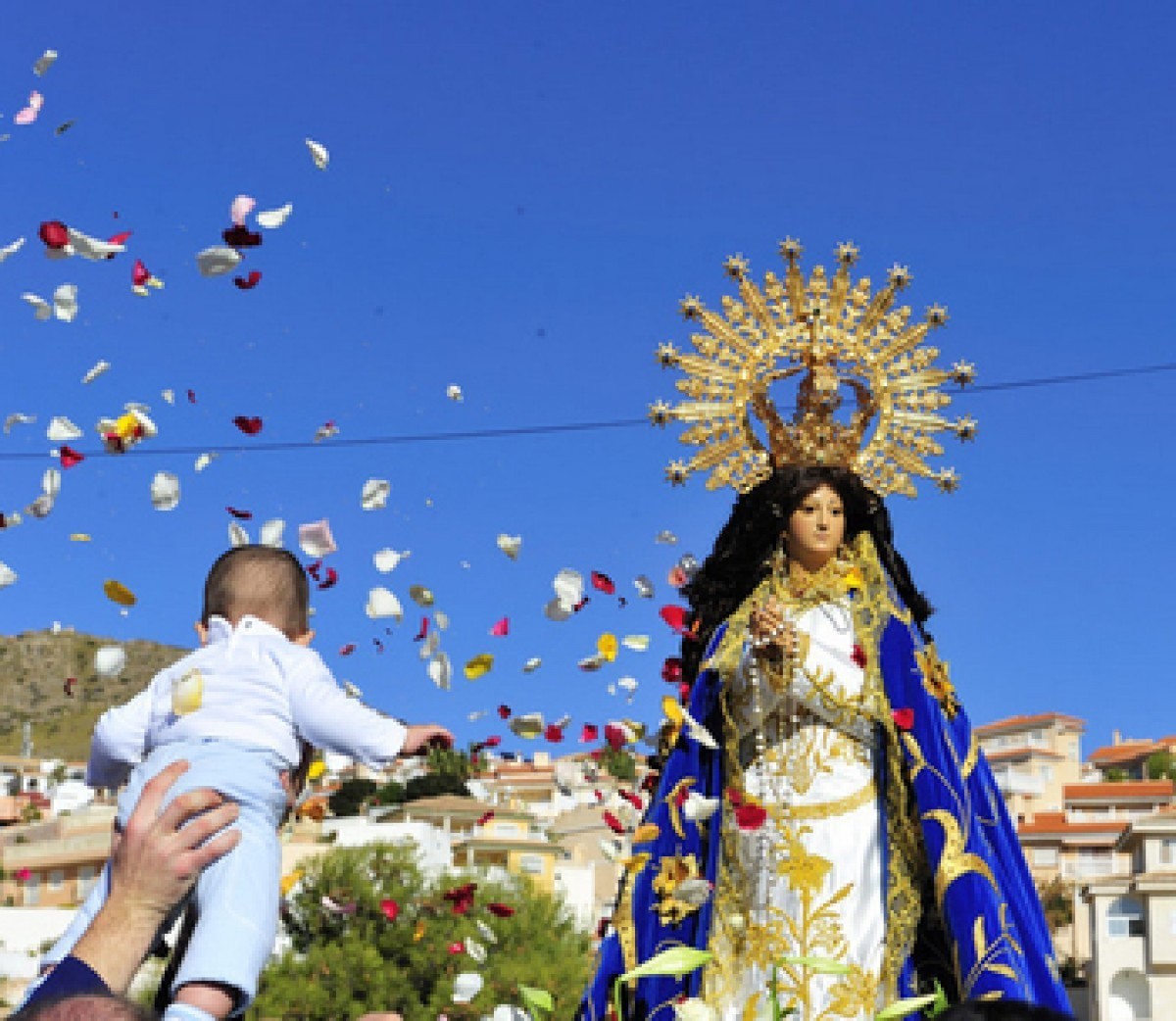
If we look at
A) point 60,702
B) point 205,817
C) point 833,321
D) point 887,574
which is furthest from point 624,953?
point 60,702

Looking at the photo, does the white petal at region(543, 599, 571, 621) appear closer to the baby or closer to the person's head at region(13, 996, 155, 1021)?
the baby

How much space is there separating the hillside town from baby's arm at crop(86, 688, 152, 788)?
2412 cm

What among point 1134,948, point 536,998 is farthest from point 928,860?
point 1134,948

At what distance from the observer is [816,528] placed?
7.93 metres

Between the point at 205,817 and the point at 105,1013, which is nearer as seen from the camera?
the point at 105,1013

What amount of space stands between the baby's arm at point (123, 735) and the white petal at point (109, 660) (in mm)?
418

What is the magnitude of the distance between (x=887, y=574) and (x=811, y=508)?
0.49 m

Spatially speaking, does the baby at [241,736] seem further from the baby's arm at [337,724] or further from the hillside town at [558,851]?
the hillside town at [558,851]

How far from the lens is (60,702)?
4646 inches

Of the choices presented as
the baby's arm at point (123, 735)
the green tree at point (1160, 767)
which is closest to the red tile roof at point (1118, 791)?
the green tree at point (1160, 767)

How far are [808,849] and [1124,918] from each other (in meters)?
41.9

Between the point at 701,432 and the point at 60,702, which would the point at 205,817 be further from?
the point at 60,702

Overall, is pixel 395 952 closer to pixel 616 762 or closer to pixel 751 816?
pixel 616 762

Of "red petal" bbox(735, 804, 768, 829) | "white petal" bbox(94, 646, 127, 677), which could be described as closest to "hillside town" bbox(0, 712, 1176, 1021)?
"red petal" bbox(735, 804, 768, 829)
